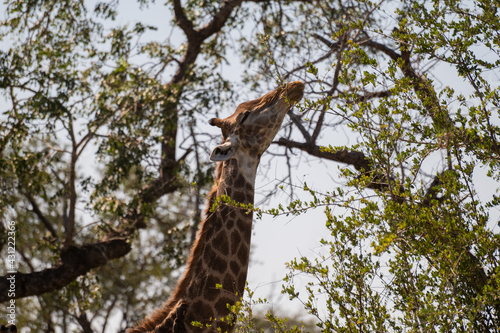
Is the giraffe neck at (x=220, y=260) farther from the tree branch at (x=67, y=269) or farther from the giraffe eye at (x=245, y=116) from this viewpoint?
the tree branch at (x=67, y=269)

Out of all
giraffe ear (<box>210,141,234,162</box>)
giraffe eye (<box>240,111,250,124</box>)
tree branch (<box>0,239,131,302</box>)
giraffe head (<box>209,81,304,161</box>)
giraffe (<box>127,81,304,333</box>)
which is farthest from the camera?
tree branch (<box>0,239,131,302</box>)

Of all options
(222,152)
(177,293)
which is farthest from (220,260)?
(222,152)

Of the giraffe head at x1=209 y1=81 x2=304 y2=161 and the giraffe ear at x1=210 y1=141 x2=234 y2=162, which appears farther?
the giraffe head at x1=209 y1=81 x2=304 y2=161

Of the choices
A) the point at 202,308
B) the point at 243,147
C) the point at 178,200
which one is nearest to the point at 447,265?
the point at 202,308

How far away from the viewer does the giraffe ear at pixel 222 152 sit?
16.1ft

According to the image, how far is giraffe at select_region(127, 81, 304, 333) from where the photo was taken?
14.2ft

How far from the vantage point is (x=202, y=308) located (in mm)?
4344

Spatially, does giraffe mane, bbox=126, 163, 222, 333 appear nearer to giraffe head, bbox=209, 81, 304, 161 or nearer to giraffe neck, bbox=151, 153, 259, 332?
giraffe neck, bbox=151, 153, 259, 332

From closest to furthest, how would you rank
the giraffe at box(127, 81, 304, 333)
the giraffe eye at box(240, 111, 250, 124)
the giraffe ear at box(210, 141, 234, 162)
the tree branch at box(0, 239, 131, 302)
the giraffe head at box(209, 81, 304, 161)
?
the giraffe at box(127, 81, 304, 333) < the giraffe ear at box(210, 141, 234, 162) < the giraffe head at box(209, 81, 304, 161) < the giraffe eye at box(240, 111, 250, 124) < the tree branch at box(0, 239, 131, 302)

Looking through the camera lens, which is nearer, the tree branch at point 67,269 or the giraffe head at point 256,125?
the giraffe head at point 256,125

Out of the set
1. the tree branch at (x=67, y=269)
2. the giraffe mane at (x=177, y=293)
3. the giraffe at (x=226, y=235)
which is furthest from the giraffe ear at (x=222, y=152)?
the tree branch at (x=67, y=269)

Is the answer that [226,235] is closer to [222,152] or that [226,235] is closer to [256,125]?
[222,152]

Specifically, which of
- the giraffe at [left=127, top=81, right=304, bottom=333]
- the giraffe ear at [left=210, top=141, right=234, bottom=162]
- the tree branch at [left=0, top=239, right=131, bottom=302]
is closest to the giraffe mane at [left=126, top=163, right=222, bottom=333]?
the giraffe at [left=127, top=81, right=304, bottom=333]

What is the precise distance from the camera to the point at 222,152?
195 inches
